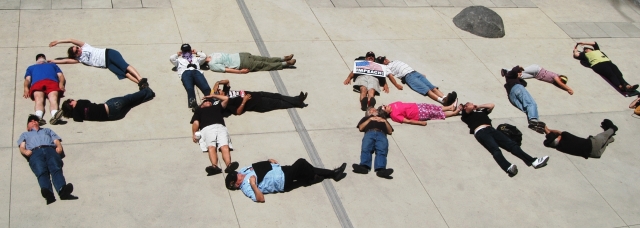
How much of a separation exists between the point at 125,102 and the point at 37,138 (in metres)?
1.56

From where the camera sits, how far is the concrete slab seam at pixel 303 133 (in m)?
8.38

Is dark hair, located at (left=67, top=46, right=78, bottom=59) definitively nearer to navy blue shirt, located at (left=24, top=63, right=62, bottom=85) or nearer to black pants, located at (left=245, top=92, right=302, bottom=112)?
navy blue shirt, located at (left=24, top=63, right=62, bottom=85)

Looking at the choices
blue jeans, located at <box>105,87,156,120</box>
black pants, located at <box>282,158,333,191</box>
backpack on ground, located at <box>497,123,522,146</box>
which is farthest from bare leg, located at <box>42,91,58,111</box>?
backpack on ground, located at <box>497,123,522,146</box>

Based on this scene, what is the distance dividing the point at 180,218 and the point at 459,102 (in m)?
5.91

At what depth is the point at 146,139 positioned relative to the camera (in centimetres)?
917

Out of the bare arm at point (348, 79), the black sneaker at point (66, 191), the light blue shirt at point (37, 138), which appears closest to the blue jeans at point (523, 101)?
the bare arm at point (348, 79)

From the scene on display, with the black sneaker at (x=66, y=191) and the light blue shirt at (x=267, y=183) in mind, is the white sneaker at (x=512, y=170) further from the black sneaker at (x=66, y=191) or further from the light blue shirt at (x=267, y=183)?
the black sneaker at (x=66, y=191)

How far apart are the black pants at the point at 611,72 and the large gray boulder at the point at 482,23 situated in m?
2.23

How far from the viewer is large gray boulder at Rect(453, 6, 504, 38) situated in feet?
45.9

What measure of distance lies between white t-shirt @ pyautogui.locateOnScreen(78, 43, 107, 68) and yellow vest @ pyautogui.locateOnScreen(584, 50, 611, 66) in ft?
33.0

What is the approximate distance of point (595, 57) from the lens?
13344 millimetres

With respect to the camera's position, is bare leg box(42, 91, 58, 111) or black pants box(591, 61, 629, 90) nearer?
bare leg box(42, 91, 58, 111)

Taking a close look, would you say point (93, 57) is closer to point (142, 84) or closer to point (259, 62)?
point (142, 84)

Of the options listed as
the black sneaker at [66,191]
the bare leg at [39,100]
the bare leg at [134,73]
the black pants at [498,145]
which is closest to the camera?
the black sneaker at [66,191]
